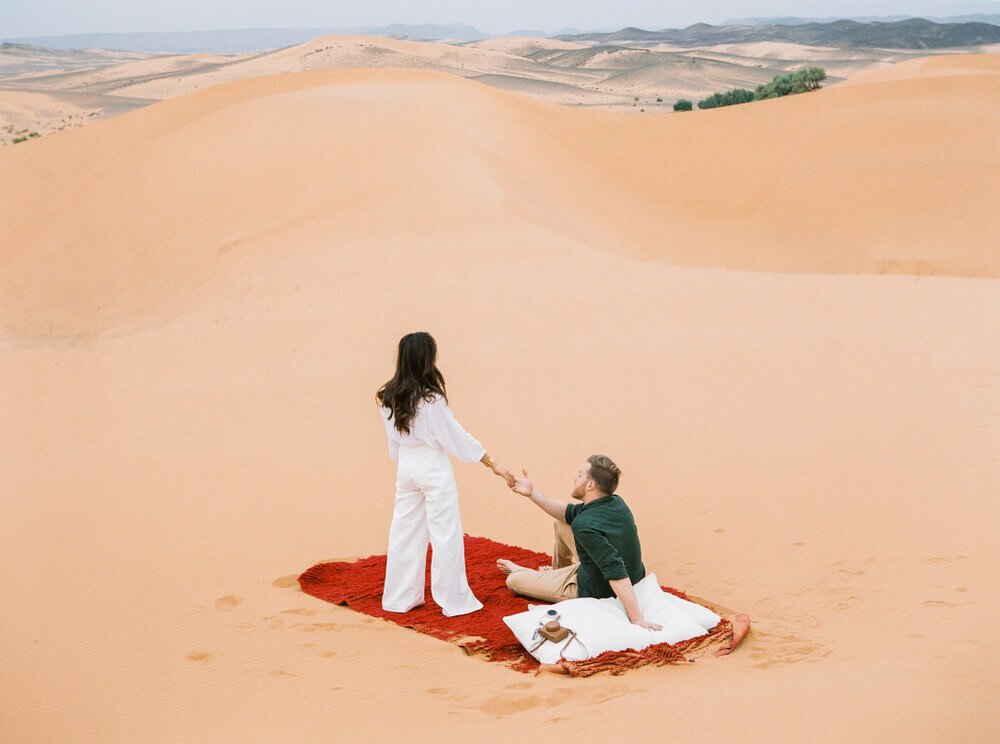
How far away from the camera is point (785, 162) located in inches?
1016

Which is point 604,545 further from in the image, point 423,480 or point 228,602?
point 228,602

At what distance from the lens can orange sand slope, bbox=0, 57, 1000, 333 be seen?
19406 mm

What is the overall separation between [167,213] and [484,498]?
41.8 feet

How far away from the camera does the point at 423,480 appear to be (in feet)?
23.0

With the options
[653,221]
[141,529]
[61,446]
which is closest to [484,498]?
[141,529]

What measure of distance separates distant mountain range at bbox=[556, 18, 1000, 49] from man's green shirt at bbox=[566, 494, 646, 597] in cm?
12375

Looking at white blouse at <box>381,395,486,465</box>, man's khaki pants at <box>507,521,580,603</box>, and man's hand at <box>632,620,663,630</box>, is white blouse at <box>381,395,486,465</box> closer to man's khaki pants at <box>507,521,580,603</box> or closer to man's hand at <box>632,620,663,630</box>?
man's khaki pants at <box>507,521,580,603</box>

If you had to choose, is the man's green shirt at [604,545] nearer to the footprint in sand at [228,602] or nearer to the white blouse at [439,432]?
the white blouse at [439,432]

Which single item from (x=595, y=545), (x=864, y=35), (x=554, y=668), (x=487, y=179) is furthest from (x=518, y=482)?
(x=864, y=35)

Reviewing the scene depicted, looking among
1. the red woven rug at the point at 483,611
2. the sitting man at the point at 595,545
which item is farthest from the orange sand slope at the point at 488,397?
the sitting man at the point at 595,545

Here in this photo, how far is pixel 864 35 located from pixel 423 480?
143 meters

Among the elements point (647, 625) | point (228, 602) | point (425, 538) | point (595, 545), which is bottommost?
point (228, 602)

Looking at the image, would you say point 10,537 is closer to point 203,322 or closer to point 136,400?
point 136,400

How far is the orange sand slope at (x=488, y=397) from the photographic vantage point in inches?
234
